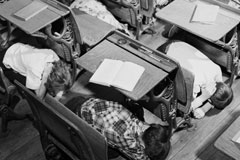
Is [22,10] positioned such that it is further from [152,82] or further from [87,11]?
[152,82]

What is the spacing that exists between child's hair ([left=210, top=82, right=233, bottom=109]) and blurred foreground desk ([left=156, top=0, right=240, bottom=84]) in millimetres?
283

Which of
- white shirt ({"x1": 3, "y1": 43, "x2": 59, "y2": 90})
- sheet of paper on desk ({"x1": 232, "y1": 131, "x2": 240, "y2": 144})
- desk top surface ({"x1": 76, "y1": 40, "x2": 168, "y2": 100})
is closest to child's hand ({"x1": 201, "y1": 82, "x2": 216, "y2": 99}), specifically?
desk top surface ({"x1": 76, "y1": 40, "x2": 168, "y2": 100})

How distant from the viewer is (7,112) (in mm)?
3088

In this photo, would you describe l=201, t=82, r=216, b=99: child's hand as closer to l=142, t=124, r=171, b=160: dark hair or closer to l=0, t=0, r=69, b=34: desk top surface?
l=142, t=124, r=171, b=160: dark hair

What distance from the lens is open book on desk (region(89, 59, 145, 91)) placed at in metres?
2.31

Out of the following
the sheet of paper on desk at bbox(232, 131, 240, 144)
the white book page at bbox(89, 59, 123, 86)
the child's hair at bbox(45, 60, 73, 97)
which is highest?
the sheet of paper on desk at bbox(232, 131, 240, 144)

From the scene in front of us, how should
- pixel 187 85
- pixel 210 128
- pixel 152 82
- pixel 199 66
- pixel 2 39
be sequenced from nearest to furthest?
pixel 152 82 < pixel 187 85 < pixel 199 66 < pixel 210 128 < pixel 2 39

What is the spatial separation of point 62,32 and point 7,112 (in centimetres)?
78

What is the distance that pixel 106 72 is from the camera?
7.83 feet

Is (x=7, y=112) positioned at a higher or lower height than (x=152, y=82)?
lower

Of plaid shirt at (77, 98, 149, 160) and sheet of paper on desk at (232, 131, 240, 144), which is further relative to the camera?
plaid shirt at (77, 98, 149, 160)

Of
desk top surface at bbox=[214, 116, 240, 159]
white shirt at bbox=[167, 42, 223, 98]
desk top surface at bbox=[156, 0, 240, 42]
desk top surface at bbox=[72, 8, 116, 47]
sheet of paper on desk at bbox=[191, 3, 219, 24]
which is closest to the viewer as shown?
desk top surface at bbox=[214, 116, 240, 159]

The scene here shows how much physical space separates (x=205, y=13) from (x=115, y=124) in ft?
4.22

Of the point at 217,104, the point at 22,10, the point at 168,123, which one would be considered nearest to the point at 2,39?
the point at 22,10
